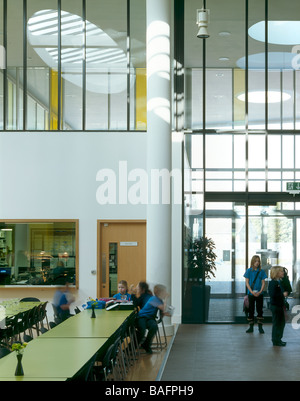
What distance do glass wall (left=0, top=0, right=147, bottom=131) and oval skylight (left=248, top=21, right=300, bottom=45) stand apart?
2.61m

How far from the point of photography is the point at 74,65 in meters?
13.3

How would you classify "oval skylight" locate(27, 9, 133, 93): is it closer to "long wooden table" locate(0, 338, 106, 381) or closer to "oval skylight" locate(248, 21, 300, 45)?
"oval skylight" locate(248, 21, 300, 45)

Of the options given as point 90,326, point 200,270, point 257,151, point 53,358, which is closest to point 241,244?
point 200,270

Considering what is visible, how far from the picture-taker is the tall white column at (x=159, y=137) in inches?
460

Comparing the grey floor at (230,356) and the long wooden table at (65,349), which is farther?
the grey floor at (230,356)

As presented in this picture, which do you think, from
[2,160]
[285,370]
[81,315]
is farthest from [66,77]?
[285,370]

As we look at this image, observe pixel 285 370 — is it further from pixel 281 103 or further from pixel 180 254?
pixel 281 103

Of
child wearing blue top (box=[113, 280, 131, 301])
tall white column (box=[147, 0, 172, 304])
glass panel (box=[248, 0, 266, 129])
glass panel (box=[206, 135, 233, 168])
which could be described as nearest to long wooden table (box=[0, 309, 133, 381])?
child wearing blue top (box=[113, 280, 131, 301])

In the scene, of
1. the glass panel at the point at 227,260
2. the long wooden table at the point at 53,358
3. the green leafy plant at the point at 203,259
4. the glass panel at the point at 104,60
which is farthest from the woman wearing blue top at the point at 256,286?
the long wooden table at the point at 53,358

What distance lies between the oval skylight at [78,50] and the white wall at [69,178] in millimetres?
1278

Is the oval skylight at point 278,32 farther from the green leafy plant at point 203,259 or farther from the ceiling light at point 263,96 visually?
the green leafy plant at point 203,259

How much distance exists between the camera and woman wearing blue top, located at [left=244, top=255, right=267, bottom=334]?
12023mm

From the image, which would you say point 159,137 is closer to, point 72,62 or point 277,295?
point 72,62

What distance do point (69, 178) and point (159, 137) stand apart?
2433mm
